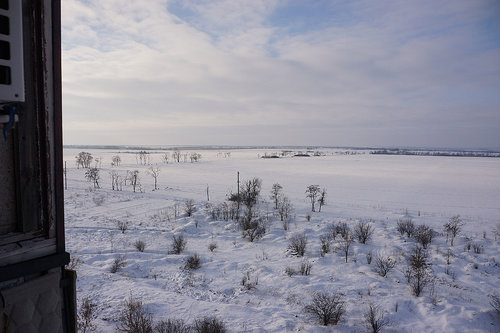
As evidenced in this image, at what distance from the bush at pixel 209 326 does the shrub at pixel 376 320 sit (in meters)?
2.63

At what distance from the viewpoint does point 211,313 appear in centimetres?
497

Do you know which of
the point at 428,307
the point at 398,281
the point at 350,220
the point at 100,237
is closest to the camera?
the point at 428,307

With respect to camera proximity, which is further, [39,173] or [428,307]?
[428,307]

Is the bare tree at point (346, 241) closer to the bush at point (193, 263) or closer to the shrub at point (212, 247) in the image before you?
the shrub at point (212, 247)

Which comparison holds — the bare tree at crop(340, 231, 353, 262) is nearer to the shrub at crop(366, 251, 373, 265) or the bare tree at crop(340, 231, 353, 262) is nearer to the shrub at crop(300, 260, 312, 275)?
the shrub at crop(366, 251, 373, 265)

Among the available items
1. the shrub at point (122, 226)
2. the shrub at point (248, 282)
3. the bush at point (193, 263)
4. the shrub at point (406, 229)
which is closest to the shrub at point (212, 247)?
the bush at point (193, 263)

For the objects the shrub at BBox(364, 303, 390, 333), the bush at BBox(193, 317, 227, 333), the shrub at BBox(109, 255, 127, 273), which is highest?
the bush at BBox(193, 317, 227, 333)

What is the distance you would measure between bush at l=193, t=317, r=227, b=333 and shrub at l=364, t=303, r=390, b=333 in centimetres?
263

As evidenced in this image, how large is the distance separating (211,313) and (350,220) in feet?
38.6

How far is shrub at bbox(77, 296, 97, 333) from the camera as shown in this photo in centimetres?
421

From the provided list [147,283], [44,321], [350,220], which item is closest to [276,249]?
[147,283]

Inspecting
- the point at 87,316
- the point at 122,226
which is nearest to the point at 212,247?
the point at 122,226

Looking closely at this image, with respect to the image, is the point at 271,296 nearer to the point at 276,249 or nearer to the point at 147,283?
the point at 147,283

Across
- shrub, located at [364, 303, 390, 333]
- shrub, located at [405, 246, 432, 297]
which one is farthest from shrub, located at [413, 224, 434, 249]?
shrub, located at [364, 303, 390, 333]
